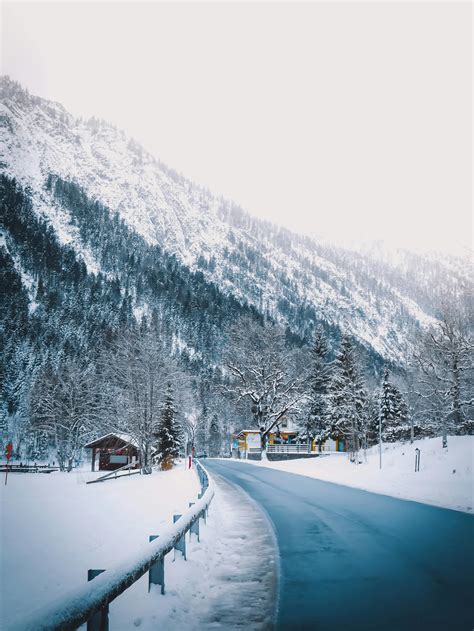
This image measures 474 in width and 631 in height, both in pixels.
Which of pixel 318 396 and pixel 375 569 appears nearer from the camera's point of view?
pixel 375 569

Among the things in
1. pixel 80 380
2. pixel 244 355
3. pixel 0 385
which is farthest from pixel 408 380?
pixel 0 385

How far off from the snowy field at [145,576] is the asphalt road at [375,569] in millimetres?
364

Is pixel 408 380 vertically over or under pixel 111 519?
over

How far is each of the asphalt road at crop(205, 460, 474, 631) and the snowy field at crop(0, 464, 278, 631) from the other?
0.36 meters

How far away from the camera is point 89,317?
16362 centimetres

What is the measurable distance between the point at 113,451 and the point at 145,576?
1766 inches

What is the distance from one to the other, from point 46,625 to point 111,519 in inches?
435

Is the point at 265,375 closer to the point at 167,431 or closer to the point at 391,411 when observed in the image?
the point at 167,431

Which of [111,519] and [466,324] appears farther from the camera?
[466,324]

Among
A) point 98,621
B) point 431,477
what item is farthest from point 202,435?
point 98,621

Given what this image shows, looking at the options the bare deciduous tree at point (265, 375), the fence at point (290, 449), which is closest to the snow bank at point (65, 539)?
the bare deciduous tree at point (265, 375)

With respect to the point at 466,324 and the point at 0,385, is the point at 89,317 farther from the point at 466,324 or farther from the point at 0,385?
the point at 466,324

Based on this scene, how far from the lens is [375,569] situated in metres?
6.01

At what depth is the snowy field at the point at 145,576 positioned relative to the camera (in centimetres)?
461
